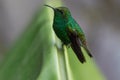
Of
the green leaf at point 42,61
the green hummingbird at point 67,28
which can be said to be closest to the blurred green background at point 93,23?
the green hummingbird at point 67,28

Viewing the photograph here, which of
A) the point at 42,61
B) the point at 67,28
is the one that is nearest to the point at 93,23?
the point at 67,28

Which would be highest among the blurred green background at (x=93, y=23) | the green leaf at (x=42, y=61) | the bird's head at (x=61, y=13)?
the green leaf at (x=42, y=61)

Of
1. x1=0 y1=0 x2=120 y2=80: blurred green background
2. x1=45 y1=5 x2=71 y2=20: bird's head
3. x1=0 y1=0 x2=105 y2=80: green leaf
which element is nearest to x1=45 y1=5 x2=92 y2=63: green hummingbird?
x1=45 y1=5 x2=71 y2=20: bird's head

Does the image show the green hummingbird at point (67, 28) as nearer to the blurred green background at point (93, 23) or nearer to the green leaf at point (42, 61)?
the green leaf at point (42, 61)

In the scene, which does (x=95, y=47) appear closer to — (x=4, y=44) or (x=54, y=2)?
(x=4, y=44)

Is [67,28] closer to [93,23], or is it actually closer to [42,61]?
[42,61]

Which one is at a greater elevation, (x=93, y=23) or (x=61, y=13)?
(x=61, y=13)

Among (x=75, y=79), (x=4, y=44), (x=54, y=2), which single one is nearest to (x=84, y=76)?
(x=75, y=79)
